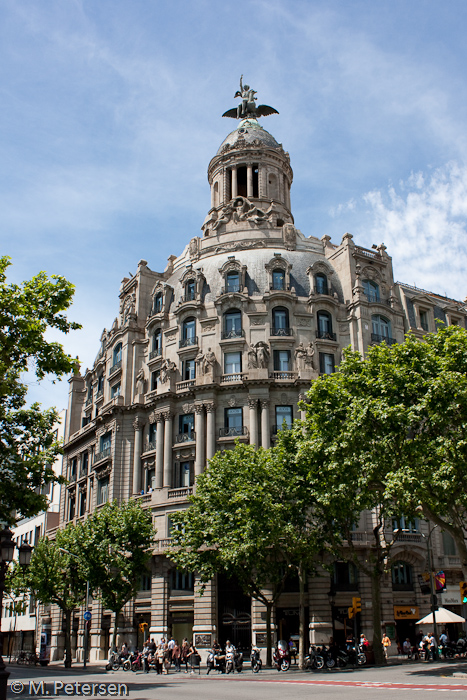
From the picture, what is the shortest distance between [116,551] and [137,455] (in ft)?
39.3

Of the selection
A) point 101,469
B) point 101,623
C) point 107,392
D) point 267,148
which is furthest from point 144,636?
point 267,148

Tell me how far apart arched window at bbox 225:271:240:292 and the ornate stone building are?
0.12 m

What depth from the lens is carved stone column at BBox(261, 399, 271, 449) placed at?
4978 cm

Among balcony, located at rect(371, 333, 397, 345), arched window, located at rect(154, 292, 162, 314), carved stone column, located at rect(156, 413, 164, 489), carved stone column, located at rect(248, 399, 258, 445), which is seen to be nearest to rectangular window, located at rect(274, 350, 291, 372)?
carved stone column, located at rect(248, 399, 258, 445)

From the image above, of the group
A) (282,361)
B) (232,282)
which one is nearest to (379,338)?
(282,361)

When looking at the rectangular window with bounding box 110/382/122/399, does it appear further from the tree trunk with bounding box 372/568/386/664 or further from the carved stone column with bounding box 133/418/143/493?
the tree trunk with bounding box 372/568/386/664

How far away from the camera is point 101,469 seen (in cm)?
A: 6044

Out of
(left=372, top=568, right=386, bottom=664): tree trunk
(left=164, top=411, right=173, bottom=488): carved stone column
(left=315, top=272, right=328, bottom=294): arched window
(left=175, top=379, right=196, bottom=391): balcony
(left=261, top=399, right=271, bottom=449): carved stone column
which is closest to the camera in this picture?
(left=372, top=568, right=386, bottom=664): tree trunk

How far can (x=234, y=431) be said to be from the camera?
51188 millimetres

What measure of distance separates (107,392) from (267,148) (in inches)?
1175

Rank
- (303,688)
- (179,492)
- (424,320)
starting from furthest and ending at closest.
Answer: (424,320) → (179,492) → (303,688)

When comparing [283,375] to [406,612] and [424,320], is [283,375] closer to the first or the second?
[424,320]

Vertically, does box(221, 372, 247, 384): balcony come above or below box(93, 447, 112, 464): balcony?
above

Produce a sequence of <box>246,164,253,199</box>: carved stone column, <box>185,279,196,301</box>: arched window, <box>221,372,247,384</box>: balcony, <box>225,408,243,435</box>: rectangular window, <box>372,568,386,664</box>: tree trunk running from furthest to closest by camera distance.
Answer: <box>246,164,253,199</box>: carved stone column → <box>185,279,196,301</box>: arched window → <box>221,372,247,384</box>: balcony → <box>225,408,243,435</box>: rectangular window → <box>372,568,386,664</box>: tree trunk
